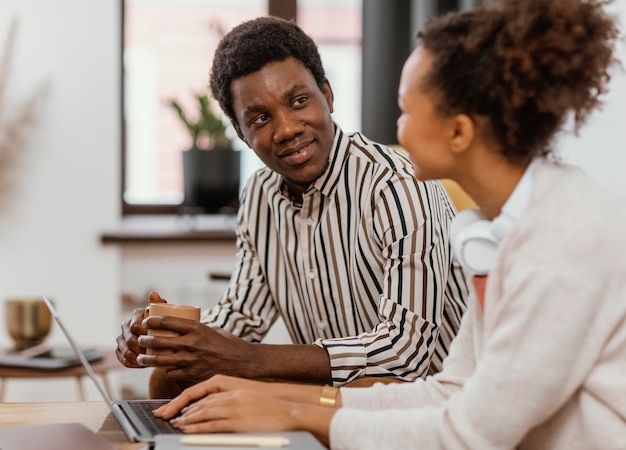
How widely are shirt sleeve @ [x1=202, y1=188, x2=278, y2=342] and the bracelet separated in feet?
2.20

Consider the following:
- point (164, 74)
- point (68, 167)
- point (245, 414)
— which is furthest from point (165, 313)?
point (164, 74)

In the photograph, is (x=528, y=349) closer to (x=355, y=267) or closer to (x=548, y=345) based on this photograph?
(x=548, y=345)

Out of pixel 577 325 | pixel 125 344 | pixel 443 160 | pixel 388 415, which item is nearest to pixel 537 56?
pixel 443 160

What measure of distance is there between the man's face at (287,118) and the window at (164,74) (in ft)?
7.46

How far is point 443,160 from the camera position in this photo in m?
1.10

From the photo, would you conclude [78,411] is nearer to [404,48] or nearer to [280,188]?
[280,188]

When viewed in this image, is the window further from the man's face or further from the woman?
the woman

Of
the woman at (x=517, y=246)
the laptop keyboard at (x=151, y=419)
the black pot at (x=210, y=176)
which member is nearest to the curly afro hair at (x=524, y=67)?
the woman at (x=517, y=246)

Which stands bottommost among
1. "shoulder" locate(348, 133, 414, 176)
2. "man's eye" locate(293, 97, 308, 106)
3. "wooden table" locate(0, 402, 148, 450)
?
"wooden table" locate(0, 402, 148, 450)

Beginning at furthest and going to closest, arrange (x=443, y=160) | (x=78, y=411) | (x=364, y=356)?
(x=364, y=356), (x=78, y=411), (x=443, y=160)

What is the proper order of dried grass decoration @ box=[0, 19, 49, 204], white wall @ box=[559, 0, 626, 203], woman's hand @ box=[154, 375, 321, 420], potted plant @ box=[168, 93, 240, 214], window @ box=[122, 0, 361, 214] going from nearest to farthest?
woman's hand @ box=[154, 375, 321, 420]
white wall @ box=[559, 0, 626, 203]
dried grass decoration @ box=[0, 19, 49, 204]
potted plant @ box=[168, 93, 240, 214]
window @ box=[122, 0, 361, 214]

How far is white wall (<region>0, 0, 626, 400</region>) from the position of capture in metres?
3.62

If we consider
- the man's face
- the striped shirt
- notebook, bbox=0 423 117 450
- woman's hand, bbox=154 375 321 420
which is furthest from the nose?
notebook, bbox=0 423 117 450

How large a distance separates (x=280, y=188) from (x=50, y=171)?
201cm
